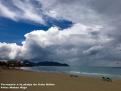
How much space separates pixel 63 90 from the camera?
13344 mm

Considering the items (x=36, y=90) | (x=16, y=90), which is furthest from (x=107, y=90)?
(x=16, y=90)

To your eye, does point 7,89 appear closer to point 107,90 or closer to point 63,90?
point 63,90

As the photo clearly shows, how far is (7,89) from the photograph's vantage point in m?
11.9

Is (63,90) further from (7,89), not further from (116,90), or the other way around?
(116,90)

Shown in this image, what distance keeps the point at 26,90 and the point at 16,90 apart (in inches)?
24.5

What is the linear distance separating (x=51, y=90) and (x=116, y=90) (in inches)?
204

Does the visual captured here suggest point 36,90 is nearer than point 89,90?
Yes

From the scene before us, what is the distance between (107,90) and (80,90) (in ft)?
7.50

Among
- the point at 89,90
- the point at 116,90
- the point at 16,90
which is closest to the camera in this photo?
the point at 16,90

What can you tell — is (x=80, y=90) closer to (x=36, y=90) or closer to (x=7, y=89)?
(x=36, y=90)

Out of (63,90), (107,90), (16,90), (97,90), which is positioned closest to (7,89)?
(16,90)

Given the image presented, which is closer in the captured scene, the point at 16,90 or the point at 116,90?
the point at 16,90

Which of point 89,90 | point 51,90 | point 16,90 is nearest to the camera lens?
point 16,90

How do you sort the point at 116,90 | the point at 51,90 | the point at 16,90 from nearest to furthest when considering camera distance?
the point at 16,90 → the point at 51,90 → the point at 116,90
